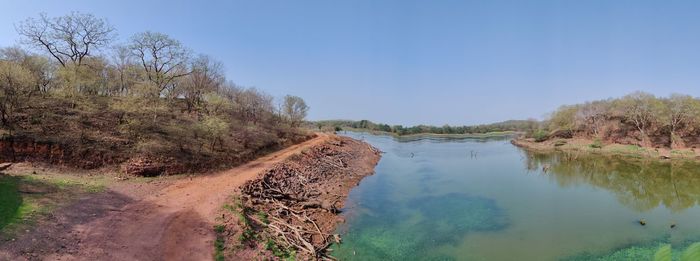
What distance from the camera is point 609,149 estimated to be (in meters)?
49.9

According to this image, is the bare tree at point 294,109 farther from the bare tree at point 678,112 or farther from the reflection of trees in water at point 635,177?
the bare tree at point 678,112

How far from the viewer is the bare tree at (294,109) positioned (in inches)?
2201

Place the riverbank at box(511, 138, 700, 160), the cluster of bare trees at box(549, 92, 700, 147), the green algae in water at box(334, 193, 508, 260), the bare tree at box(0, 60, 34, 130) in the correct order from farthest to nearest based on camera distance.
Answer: the cluster of bare trees at box(549, 92, 700, 147) → the riverbank at box(511, 138, 700, 160) → the bare tree at box(0, 60, 34, 130) → the green algae in water at box(334, 193, 508, 260)

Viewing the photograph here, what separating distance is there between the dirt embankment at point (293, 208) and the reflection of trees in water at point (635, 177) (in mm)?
18926

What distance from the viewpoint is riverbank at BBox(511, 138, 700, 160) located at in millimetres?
42528

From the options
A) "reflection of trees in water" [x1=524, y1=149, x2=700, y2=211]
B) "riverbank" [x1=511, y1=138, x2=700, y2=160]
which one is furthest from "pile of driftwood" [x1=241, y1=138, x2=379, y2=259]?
"riverbank" [x1=511, y1=138, x2=700, y2=160]

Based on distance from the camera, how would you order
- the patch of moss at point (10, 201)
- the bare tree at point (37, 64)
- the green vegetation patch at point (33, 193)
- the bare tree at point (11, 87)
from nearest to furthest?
the patch of moss at point (10, 201)
the green vegetation patch at point (33, 193)
the bare tree at point (11, 87)
the bare tree at point (37, 64)

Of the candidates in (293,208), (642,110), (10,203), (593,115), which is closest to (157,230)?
(10,203)

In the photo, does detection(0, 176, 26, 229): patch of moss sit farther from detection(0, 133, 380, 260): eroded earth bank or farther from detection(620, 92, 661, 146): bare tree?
detection(620, 92, 661, 146): bare tree

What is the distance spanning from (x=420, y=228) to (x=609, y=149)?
46.5m

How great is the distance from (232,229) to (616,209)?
22224mm

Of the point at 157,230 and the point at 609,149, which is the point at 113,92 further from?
the point at 609,149

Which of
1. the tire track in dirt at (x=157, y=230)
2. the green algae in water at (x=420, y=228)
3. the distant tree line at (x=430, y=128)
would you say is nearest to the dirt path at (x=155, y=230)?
the tire track in dirt at (x=157, y=230)

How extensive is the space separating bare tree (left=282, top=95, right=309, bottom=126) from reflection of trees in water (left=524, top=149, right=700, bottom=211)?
34173mm
